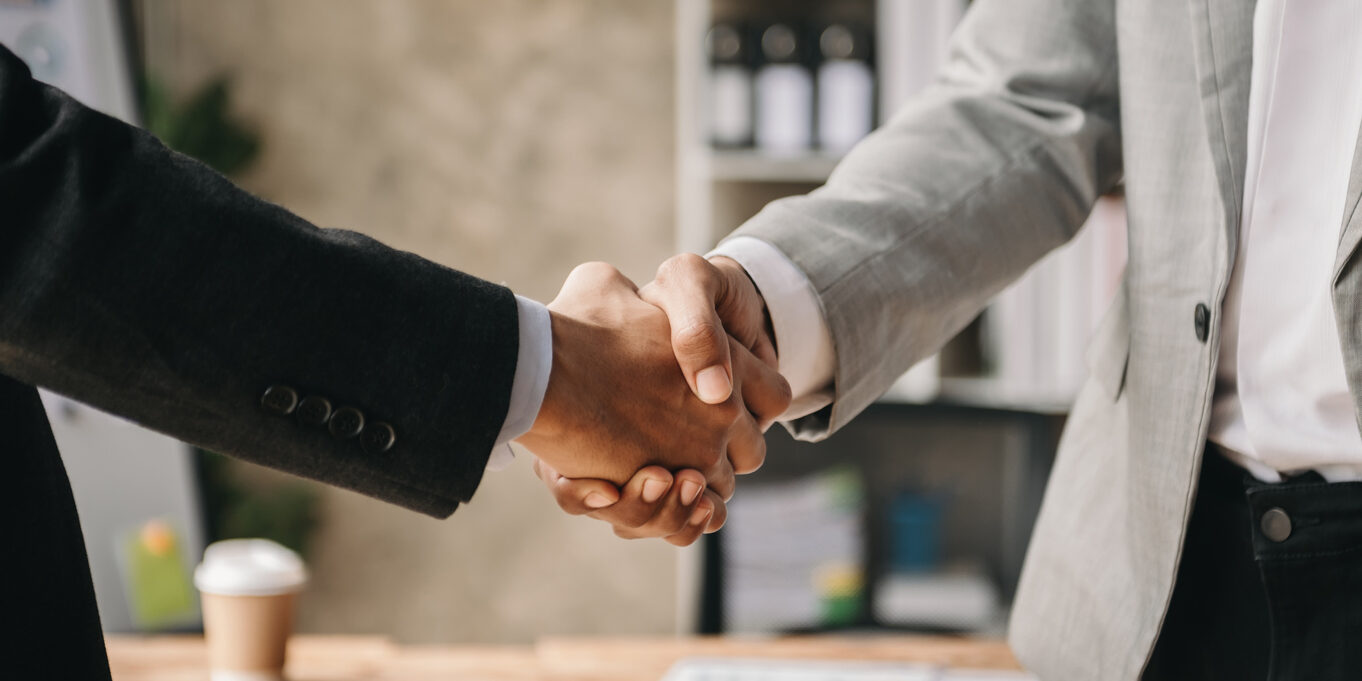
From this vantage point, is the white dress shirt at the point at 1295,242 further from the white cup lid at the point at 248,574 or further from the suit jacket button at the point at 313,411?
the white cup lid at the point at 248,574

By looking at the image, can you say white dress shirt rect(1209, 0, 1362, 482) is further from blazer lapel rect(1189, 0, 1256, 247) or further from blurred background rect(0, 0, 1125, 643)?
blurred background rect(0, 0, 1125, 643)

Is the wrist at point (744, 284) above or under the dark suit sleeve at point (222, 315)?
under

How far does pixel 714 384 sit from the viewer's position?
104 cm

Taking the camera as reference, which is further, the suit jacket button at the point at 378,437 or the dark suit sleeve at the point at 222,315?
the suit jacket button at the point at 378,437

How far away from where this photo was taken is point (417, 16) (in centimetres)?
310

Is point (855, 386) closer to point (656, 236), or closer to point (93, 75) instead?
point (93, 75)

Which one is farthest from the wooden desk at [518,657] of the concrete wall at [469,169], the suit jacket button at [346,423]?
the concrete wall at [469,169]

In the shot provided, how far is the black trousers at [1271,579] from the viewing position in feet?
2.76

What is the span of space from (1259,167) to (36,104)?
904 millimetres

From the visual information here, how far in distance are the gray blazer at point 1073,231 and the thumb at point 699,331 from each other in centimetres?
10

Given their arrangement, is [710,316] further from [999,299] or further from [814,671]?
[999,299]

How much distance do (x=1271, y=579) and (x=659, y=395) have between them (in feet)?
1.77

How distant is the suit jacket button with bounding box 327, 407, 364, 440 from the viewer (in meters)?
0.78

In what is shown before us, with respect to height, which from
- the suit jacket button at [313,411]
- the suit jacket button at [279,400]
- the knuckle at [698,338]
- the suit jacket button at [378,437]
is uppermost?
the suit jacket button at [279,400]
